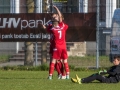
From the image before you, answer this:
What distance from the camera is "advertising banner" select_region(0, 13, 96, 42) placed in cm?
2127

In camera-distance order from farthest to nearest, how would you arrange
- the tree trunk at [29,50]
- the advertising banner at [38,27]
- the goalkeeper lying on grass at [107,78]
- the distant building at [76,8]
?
1. the tree trunk at [29,50]
2. the distant building at [76,8]
3. the advertising banner at [38,27]
4. the goalkeeper lying on grass at [107,78]

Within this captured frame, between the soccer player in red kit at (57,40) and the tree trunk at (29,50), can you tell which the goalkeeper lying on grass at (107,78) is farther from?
the tree trunk at (29,50)

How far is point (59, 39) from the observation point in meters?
15.6

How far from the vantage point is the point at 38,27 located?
21.4m

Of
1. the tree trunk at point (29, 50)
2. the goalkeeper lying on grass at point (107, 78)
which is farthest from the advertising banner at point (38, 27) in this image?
the goalkeeper lying on grass at point (107, 78)

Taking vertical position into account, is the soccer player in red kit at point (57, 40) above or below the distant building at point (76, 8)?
below

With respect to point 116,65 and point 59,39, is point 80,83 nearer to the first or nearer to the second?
point 116,65

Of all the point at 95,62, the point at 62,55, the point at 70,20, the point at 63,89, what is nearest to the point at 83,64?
the point at 95,62

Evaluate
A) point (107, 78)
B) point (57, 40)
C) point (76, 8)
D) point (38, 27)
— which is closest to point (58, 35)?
point (57, 40)

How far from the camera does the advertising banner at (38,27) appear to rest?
21.3 meters

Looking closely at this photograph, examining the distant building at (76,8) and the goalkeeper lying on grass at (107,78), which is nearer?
the goalkeeper lying on grass at (107,78)

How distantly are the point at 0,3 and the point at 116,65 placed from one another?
14398 millimetres

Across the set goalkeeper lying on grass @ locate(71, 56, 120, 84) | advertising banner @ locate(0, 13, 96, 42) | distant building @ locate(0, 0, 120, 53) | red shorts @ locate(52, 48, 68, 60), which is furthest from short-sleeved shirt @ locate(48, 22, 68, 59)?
distant building @ locate(0, 0, 120, 53)

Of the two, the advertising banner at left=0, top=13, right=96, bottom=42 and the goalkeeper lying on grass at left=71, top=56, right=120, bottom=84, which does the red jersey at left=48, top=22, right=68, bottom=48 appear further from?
the advertising banner at left=0, top=13, right=96, bottom=42
